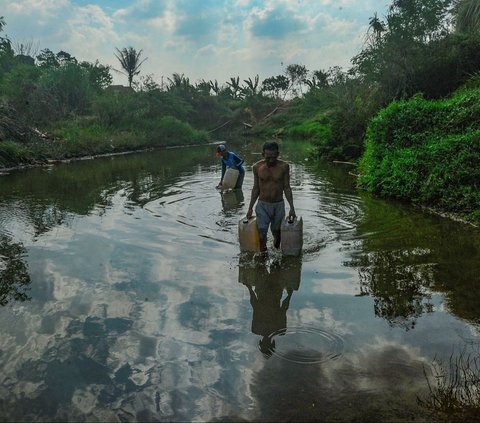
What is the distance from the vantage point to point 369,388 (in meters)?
3.26

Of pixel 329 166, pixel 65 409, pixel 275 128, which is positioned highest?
pixel 275 128

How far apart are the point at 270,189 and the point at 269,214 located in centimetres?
39

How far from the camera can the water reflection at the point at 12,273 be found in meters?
5.07

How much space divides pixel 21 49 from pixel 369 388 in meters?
55.0

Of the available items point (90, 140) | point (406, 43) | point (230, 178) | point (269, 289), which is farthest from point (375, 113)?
point (90, 140)

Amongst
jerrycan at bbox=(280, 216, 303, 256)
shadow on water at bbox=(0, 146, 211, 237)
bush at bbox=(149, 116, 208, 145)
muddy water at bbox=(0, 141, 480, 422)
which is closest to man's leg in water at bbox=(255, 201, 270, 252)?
jerrycan at bbox=(280, 216, 303, 256)

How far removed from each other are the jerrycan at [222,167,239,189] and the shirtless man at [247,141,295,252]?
5842 millimetres

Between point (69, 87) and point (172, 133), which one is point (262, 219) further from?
point (172, 133)

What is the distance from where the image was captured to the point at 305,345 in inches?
154

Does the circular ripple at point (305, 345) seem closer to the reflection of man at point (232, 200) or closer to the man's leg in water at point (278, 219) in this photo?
the man's leg in water at point (278, 219)

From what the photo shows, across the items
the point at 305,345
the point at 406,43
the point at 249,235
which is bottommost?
the point at 305,345

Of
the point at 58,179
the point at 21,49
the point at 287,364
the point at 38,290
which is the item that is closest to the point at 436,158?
the point at 287,364

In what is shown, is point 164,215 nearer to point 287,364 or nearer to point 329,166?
point 287,364

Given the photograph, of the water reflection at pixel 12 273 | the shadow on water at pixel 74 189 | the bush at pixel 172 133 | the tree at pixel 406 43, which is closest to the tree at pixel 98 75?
the bush at pixel 172 133
